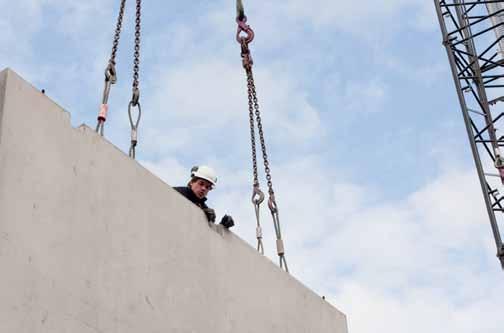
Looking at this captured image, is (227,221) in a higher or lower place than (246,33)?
lower

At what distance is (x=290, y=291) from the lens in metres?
7.21

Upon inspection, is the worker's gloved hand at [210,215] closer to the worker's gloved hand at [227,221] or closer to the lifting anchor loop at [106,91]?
the worker's gloved hand at [227,221]

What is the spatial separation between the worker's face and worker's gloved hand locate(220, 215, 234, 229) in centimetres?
74

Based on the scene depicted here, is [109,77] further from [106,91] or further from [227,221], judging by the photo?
[227,221]

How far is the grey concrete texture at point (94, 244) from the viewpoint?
4523mm

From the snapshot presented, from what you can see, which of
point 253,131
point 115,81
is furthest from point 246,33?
point 115,81

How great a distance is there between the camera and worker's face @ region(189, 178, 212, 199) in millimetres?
7191

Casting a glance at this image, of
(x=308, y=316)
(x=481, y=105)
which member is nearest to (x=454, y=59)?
(x=481, y=105)

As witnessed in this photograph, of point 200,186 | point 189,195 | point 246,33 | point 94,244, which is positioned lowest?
point 94,244

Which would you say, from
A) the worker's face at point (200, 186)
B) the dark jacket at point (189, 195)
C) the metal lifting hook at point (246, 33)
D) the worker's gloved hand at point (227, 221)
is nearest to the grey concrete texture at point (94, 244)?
the worker's gloved hand at point (227, 221)

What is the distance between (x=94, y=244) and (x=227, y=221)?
65.9 inches

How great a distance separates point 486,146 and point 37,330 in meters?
13.3

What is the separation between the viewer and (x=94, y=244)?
502 centimetres

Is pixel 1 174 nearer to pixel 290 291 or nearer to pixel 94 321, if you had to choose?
pixel 94 321
